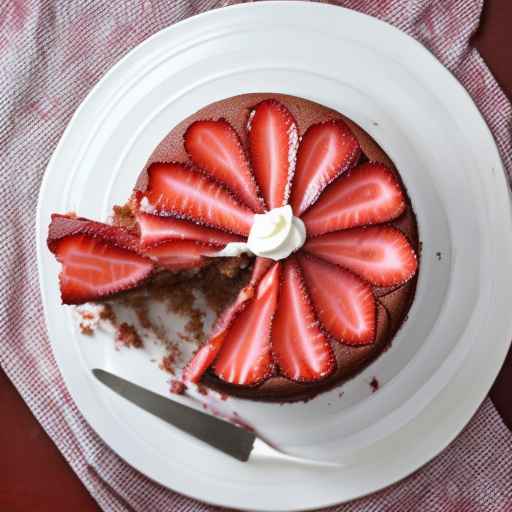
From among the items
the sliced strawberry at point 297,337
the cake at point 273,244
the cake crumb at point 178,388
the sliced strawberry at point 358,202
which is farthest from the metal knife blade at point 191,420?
the sliced strawberry at point 358,202

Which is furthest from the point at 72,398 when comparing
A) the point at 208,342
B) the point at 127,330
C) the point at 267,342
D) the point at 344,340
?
the point at 344,340

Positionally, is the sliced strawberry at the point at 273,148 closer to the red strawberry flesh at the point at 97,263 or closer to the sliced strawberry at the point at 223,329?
the sliced strawberry at the point at 223,329

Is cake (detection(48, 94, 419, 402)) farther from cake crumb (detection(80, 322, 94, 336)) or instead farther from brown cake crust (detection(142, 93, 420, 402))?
cake crumb (detection(80, 322, 94, 336))

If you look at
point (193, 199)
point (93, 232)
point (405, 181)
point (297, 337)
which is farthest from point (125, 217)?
point (405, 181)

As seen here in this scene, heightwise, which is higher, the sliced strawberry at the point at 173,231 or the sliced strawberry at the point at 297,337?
the sliced strawberry at the point at 173,231

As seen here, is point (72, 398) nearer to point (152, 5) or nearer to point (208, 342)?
point (208, 342)

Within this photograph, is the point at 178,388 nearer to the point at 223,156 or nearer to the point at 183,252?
the point at 183,252

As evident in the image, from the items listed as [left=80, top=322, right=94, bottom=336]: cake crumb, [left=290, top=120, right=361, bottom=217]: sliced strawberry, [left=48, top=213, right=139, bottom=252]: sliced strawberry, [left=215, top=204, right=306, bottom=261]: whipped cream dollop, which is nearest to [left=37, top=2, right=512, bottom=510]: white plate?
[left=80, top=322, right=94, bottom=336]: cake crumb
